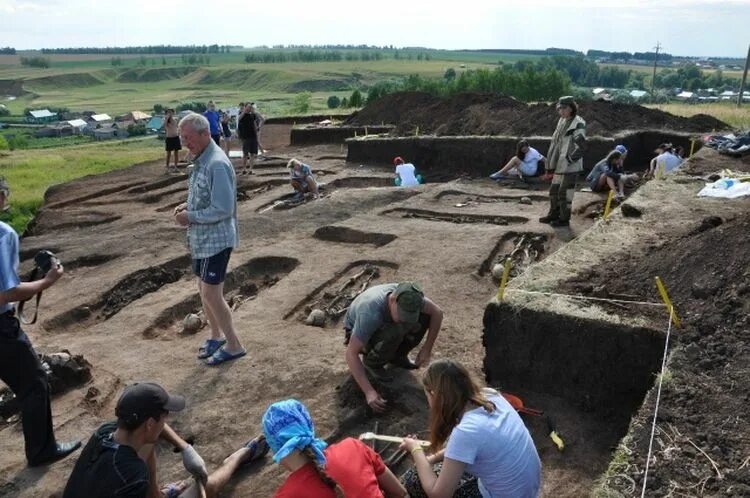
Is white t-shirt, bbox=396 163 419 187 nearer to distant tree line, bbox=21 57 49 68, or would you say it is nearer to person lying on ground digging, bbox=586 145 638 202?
person lying on ground digging, bbox=586 145 638 202

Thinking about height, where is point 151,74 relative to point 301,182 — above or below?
below

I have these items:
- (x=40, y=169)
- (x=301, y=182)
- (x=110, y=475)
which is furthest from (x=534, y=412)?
(x=40, y=169)

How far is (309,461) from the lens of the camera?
10.0 ft

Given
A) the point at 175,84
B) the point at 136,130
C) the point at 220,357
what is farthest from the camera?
the point at 175,84

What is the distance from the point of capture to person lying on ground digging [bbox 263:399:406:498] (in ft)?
9.87

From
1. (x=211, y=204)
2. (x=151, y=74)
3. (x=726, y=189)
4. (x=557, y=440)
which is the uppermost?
(x=211, y=204)

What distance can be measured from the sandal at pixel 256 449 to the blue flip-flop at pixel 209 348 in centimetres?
150

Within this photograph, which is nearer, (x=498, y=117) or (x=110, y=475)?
(x=110, y=475)

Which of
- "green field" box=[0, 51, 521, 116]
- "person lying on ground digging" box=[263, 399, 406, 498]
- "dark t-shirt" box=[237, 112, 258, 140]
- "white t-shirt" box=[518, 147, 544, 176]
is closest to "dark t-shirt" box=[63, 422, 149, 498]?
"person lying on ground digging" box=[263, 399, 406, 498]

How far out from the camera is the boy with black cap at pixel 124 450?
295cm

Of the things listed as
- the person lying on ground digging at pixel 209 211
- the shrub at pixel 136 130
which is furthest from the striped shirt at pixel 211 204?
the shrub at pixel 136 130

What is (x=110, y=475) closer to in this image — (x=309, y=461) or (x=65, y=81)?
(x=309, y=461)

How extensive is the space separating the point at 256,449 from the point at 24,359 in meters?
1.57

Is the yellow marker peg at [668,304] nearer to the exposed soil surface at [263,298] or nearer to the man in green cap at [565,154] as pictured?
the exposed soil surface at [263,298]
